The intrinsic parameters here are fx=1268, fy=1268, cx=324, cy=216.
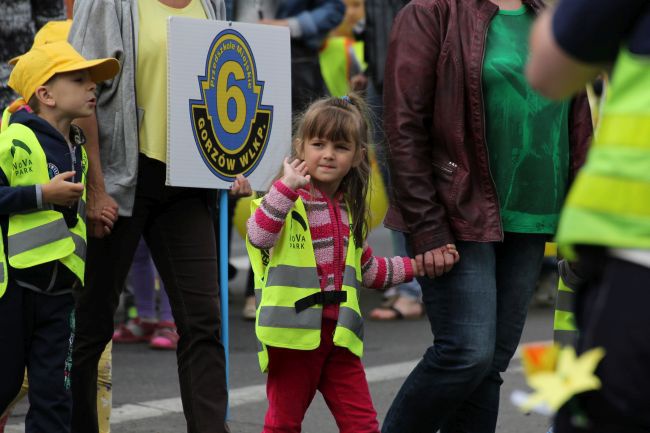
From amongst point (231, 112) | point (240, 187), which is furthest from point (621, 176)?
point (231, 112)

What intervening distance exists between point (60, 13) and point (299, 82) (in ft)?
10.6

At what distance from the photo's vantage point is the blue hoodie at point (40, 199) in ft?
13.4

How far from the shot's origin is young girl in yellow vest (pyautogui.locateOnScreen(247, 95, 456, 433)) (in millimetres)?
4086

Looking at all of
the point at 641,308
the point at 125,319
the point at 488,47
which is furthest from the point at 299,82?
the point at 641,308

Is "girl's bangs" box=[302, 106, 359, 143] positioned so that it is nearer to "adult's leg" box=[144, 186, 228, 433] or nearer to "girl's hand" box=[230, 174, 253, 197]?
"girl's hand" box=[230, 174, 253, 197]

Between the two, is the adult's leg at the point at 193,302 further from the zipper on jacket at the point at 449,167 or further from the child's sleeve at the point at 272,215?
the zipper on jacket at the point at 449,167

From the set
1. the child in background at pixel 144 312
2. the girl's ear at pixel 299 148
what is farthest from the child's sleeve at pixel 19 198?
the child in background at pixel 144 312

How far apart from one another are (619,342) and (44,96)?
8.61 feet

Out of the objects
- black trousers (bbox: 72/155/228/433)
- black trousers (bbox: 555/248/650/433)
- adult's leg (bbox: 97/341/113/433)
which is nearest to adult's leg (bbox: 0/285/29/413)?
black trousers (bbox: 72/155/228/433)

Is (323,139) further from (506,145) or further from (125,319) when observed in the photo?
(125,319)

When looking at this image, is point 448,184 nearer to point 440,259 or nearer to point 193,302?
point 440,259

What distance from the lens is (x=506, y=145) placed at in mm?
4188

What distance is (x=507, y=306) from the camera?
169 inches

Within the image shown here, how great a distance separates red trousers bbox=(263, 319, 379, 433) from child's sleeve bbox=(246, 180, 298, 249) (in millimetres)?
369
